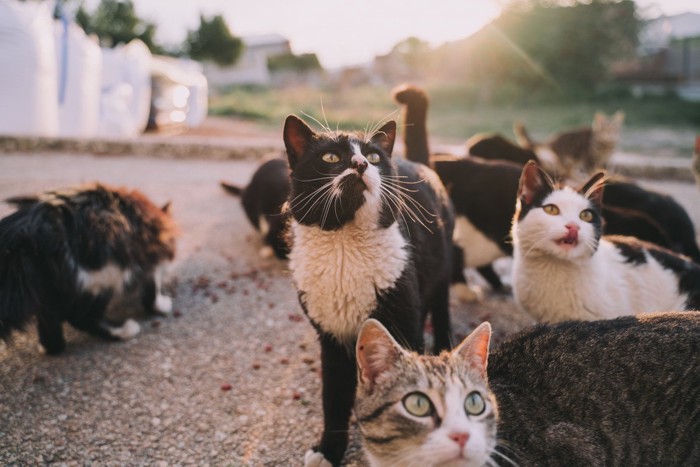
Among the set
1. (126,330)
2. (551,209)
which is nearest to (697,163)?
(551,209)

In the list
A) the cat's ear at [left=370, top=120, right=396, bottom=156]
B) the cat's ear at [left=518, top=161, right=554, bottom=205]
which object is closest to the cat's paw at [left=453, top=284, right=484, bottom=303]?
the cat's ear at [left=518, top=161, right=554, bottom=205]

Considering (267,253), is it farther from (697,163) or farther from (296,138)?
(697,163)

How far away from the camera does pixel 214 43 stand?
3678 centimetres

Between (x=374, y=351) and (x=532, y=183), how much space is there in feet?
4.61

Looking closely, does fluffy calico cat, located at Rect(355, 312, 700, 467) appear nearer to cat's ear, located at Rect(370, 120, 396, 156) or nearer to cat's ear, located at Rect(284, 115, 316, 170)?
cat's ear, located at Rect(284, 115, 316, 170)

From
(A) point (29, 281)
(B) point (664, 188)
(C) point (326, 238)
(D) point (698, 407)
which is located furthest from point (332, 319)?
(B) point (664, 188)

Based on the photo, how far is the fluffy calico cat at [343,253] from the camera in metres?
1.89

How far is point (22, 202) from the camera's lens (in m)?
2.95

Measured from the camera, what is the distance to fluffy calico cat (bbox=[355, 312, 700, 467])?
4.97 ft

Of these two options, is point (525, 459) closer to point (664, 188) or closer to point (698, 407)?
point (698, 407)

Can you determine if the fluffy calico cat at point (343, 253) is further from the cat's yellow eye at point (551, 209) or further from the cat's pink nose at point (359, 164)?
the cat's yellow eye at point (551, 209)

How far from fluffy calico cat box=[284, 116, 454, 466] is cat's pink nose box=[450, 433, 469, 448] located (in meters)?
0.66

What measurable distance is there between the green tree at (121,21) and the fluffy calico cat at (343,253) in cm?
3360

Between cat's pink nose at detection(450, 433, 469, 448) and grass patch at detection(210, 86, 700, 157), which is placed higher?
grass patch at detection(210, 86, 700, 157)
